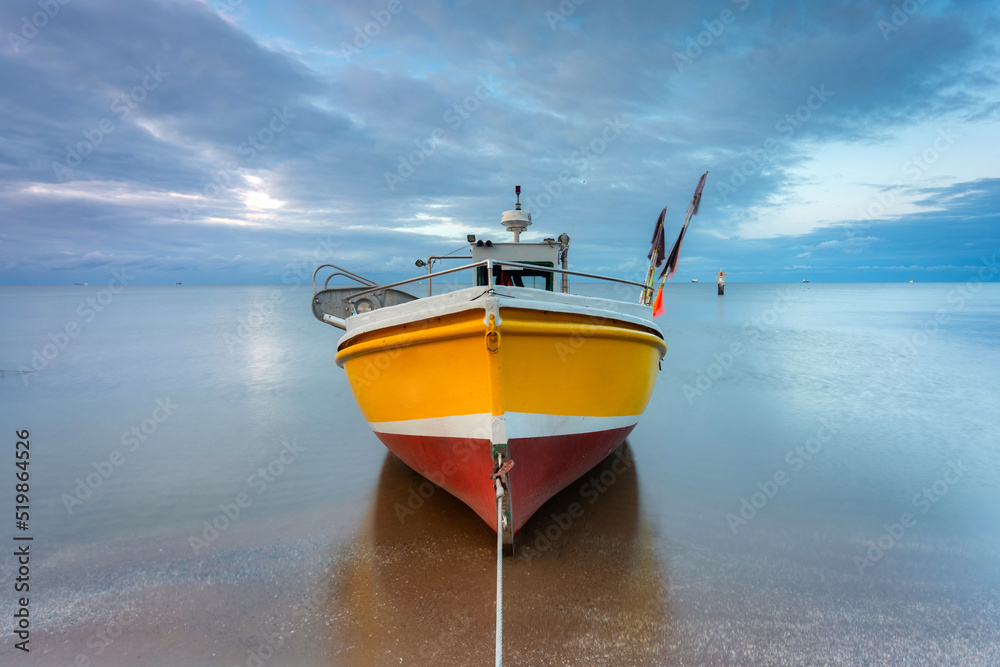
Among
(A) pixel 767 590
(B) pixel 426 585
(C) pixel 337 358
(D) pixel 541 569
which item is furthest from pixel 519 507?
(C) pixel 337 358

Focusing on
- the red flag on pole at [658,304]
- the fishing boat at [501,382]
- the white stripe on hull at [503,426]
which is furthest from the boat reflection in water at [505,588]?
the red flag on pole at [658,304]

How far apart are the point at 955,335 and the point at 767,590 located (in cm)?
2611

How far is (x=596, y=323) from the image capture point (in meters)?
4.57

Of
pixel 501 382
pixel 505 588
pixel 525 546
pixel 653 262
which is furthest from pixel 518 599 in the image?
pixel 653 262

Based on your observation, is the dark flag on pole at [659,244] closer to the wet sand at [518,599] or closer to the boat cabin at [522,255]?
the boat cabin at [522,255]

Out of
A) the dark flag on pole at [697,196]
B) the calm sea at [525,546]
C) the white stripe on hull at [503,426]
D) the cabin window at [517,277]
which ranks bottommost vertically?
the calm sea at [525,546]

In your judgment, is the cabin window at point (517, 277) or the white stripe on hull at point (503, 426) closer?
the white stripe on hull at point (503, 426)

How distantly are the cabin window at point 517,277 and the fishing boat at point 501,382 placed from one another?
833 millimetres

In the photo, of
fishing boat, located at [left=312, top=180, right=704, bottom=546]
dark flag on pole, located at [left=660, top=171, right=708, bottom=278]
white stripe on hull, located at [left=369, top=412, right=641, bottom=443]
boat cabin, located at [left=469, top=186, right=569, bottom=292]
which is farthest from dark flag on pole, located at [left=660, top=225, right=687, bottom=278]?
white stripe on hull, located at [left=369, top=412, right=641, bottom=443]

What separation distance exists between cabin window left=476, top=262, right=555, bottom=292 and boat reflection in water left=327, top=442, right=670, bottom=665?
2619 mm

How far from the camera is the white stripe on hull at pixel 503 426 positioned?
13.2 ft

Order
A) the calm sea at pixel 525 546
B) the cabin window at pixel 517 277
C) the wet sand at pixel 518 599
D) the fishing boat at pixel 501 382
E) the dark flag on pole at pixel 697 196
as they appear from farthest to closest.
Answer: the dark flag on pole at pixel 697 196 → the cabin window at pixel 517 277 → the fishing boat at pixel 501 382 → the calm sea at pixel 525 546 → the wet sand at pixel 518 599

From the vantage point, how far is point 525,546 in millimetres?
4605

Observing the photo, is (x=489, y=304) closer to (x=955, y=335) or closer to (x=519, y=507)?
(x=519, y=507)
